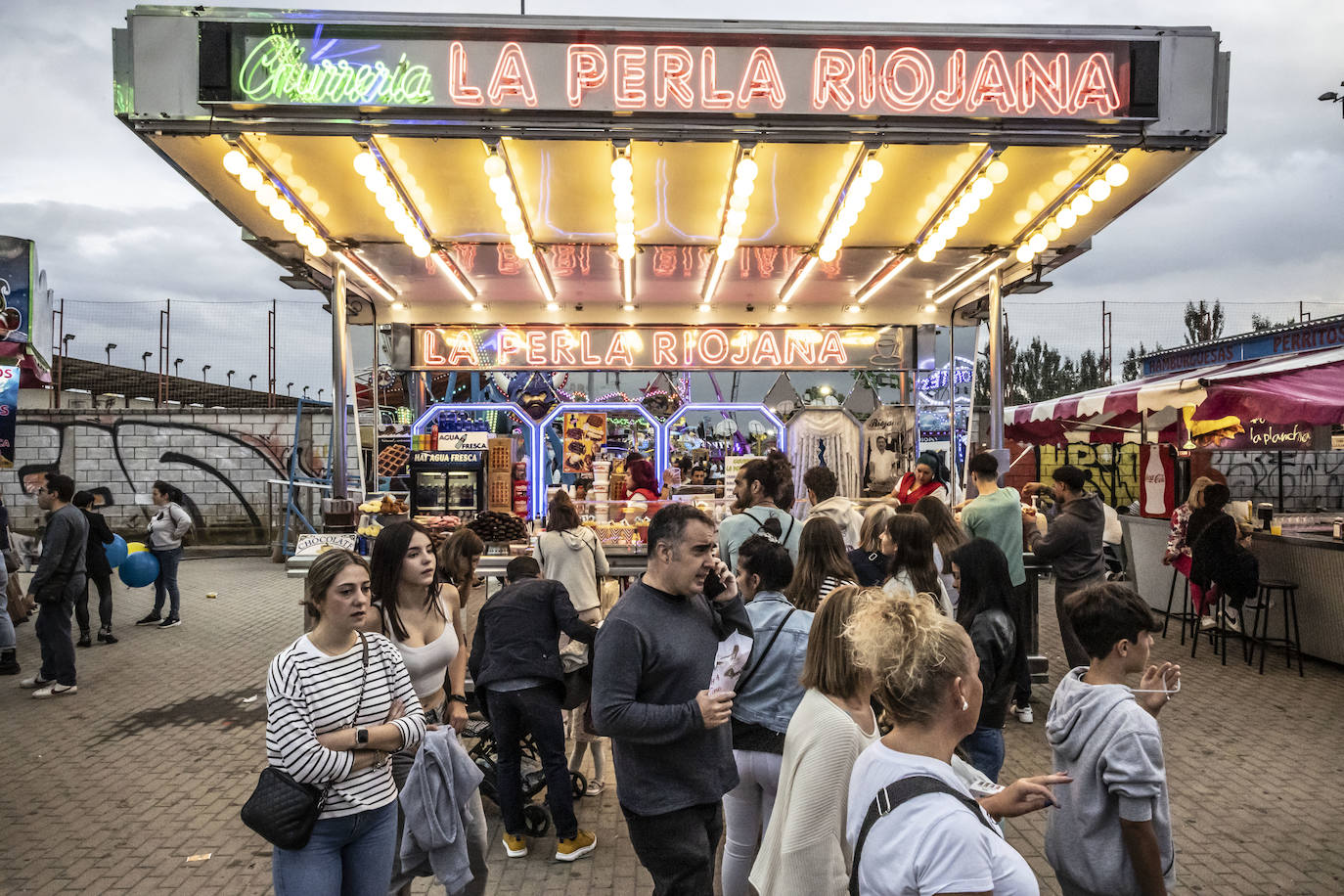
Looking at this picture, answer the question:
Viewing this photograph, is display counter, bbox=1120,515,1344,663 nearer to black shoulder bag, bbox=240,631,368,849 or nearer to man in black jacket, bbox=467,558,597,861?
man in black jacket, bbox=467,558,597,861

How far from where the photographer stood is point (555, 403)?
10.5m

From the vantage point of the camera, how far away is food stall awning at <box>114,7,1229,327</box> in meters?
4.93

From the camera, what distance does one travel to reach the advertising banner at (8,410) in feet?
35.8

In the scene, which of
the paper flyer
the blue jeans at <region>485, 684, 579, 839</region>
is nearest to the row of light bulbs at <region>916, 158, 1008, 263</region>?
the paper flyer

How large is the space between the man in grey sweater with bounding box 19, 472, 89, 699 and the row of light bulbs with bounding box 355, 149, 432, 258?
13.5ft

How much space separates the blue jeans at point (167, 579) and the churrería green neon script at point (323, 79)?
8.19 m

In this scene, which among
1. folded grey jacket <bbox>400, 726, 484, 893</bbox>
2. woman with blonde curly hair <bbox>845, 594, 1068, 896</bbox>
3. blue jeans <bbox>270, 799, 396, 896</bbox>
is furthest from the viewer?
folded grey jacket <bbox>400, 726, 484, 893</bbox>

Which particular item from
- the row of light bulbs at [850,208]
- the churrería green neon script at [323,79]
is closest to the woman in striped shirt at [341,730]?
the churrería green neon script at [323,79]

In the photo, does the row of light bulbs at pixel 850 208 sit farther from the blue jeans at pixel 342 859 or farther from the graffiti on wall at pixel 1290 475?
the graffiti on wall at pixel 1290 475

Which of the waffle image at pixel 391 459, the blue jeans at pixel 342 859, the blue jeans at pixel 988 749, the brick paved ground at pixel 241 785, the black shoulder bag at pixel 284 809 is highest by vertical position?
the waffle image at pixel 391 459

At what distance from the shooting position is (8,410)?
37.5ft

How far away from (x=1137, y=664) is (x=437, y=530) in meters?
6.60

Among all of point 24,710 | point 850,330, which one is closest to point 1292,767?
point 850,330

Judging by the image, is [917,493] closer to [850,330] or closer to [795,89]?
[850,330]
